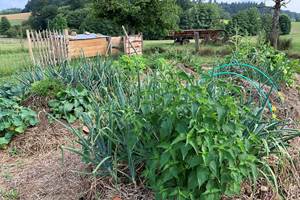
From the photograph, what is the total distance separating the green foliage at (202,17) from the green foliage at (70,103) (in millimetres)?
19582

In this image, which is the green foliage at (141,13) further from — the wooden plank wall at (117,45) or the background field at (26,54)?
the wooden plank wall at (117,45)

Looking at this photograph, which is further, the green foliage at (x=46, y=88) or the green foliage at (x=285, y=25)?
the green foliage at (x=285, y=25)

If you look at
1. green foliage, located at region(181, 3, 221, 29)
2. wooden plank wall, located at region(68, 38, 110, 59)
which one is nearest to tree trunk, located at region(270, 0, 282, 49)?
wooden plank wall, located at region(68, 38, 110, 59)

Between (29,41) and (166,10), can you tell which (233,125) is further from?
(166,10)

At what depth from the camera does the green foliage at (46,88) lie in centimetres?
378

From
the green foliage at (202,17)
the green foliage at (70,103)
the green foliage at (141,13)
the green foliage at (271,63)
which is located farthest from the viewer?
the green foliage at (202,17)

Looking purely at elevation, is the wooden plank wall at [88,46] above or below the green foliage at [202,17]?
below

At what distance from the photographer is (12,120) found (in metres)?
3.34

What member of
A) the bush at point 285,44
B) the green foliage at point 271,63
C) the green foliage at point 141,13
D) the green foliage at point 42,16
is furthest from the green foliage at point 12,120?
the green foliage at point 42,16

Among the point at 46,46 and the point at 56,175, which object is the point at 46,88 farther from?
the point at 46,46

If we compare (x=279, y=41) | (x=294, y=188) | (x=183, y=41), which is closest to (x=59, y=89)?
(x=294, y=188)

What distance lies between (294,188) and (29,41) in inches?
295

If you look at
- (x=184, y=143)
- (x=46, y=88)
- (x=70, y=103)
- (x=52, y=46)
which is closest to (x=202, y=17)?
(x=52, y=46)

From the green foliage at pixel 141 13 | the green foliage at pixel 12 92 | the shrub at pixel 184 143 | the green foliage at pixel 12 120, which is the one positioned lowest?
the green foliage at pixel 12 120
